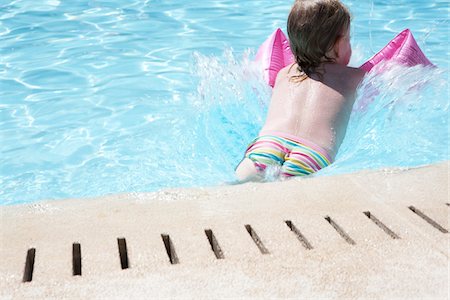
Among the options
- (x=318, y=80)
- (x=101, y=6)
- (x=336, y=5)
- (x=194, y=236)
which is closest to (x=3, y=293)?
(x=194, y=236)

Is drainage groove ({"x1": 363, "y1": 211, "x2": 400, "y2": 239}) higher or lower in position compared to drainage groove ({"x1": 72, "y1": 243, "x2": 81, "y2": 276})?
higher

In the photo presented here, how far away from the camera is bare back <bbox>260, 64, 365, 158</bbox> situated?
11.9 ft

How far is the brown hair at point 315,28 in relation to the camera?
12.4 feet

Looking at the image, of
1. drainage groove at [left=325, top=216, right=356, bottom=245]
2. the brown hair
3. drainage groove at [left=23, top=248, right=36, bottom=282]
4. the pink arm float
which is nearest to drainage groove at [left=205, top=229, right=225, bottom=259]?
drainage groove at [left=325, top=216, right=356, bottom=245]

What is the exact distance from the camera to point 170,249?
2.39m

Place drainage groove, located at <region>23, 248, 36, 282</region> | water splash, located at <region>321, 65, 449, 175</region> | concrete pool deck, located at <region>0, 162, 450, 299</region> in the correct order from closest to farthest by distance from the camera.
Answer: concrete pool deck, located at <region>0, 162, 450, 299</region> < drainage groove, located at <region>23, 248, 36, 282</region> < water splash, located at <region>321, 65, 449, 175</region>

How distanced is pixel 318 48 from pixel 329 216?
152 centimetres

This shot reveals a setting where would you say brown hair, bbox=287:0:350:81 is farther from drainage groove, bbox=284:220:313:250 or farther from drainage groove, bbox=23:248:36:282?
→ drainage groove, bbox=23:248:36:282

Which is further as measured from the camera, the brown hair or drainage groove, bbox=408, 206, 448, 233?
the brown hair

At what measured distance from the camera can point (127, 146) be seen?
15.1ft

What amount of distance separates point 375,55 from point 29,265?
2.78 m

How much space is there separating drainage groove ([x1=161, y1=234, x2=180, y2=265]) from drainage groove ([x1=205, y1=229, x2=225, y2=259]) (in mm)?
140

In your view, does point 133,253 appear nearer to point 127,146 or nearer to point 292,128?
point 292,128

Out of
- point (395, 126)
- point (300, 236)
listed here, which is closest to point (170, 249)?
point (300, 236)
